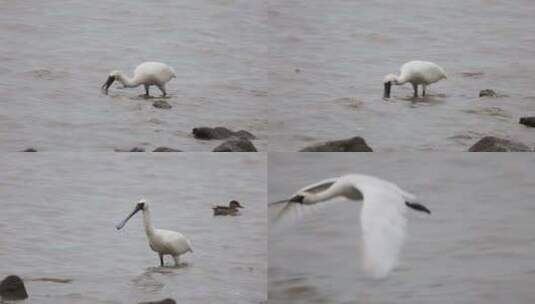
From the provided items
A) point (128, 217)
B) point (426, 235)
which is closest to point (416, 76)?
point (426, 235)

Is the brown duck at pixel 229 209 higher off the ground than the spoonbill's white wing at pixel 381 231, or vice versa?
the spoonbill's white wing at pixel 381 231

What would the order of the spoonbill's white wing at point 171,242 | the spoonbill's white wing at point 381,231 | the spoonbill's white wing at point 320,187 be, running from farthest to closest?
the spoonbill's white wing at point 171,242 → the spoonbill's white wing at point 320,187 → the spoonbill's white wing at point 381,231

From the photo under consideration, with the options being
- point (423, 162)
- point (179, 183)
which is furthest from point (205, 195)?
point (423, 162)

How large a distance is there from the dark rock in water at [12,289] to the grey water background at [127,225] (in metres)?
0.06

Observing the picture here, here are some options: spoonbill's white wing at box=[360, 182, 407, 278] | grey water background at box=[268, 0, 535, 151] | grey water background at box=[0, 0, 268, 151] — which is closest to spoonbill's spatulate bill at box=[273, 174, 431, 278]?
spoonbill's white wing at box=[360, 182, 407, 278]

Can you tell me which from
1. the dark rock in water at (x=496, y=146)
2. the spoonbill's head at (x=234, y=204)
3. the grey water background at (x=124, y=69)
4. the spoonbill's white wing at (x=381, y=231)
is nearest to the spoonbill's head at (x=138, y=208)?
the grey water background at (x=124, y=69)

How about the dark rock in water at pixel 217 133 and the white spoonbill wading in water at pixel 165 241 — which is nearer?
the white spoonbill wading in water at pixel 165 241

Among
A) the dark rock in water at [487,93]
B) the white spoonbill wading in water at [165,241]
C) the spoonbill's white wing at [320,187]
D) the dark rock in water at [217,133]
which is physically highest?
the dark rock in water at [487,93]

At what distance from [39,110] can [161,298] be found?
1.07 metres

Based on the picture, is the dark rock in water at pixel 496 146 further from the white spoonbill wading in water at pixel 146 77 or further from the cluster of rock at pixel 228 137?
the white spoonbill wading in water at pixel 146 77

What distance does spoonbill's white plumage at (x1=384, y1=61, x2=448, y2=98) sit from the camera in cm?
692

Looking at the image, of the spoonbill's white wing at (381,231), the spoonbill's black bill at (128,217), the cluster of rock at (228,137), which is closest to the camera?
the spoonbill's white wing at (381,231)

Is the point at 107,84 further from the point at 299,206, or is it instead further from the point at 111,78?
the point at 299,206

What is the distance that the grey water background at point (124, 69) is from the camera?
6859 mm
